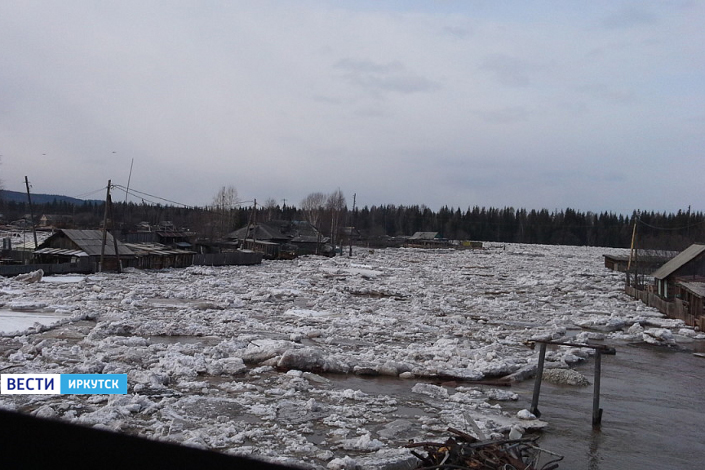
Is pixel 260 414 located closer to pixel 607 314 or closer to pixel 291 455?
pixel 291 455

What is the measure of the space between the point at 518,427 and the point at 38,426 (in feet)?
32.5

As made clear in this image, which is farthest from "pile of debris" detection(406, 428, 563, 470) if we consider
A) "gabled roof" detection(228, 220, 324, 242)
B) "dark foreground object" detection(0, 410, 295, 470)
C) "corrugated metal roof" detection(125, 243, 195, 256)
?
"gabled roof" detection(228, 220, 324, 242)

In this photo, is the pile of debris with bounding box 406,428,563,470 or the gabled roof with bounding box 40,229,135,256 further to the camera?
the gabled roof with bounding box 40,229,135,256

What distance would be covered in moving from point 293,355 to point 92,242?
1190 inches

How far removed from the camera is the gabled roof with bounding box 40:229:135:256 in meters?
38.5

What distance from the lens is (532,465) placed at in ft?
25.3

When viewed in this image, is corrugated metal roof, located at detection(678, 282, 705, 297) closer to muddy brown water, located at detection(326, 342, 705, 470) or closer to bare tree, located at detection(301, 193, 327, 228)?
muddy brown water, located at detection(326, 342, 705, 470)

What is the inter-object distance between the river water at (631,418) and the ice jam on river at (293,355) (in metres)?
0.82

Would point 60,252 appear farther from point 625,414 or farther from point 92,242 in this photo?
point 625,414

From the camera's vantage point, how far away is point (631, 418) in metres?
11.8

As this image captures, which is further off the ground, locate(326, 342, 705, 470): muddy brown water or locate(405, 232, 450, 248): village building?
locate(405, 232, 450, 248): village building

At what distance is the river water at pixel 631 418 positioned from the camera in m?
9.62

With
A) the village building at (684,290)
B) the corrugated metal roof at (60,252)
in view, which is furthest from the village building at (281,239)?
the village building at (684,290)

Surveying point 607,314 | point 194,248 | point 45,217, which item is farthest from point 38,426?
point 45,217
